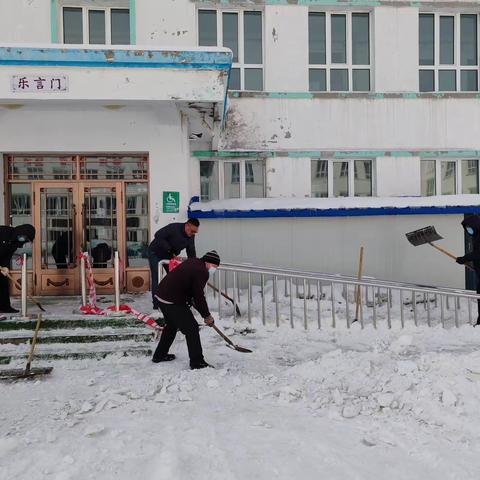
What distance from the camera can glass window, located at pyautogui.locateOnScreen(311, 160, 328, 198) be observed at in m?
10.2

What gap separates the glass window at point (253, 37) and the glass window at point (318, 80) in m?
1.26

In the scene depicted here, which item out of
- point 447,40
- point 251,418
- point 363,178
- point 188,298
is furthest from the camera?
point 447,40

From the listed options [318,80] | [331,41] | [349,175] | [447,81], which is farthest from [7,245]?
[447,81]

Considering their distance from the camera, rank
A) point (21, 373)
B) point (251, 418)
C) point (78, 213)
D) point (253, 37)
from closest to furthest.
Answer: point (251, 418)
point (21, 373)
point (78, 213)
point (253, 37)

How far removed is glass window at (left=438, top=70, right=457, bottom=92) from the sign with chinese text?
8.35 meters

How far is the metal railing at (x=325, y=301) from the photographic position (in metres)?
6.90

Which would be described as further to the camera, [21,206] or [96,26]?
[96,26]

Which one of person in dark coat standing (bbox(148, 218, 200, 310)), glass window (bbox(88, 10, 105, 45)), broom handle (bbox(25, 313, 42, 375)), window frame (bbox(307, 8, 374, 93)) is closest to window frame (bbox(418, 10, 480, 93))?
window frame (bbox(307, 8, 374, 93))

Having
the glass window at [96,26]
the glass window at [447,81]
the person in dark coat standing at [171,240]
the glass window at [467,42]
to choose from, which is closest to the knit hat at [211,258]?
the person in dark coat standing at [171,240]

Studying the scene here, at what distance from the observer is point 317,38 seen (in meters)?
10.2

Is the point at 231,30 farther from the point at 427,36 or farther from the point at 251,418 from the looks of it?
the point at 251,418

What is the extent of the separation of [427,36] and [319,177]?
4.22 meters

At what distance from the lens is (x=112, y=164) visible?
864 cm

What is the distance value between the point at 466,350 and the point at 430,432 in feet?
9.12
